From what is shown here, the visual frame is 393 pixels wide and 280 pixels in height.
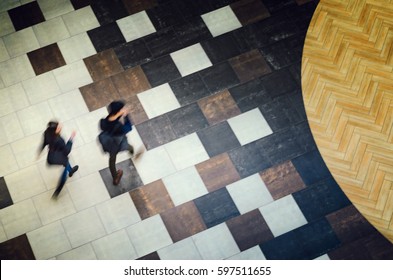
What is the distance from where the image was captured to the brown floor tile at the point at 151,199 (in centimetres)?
449

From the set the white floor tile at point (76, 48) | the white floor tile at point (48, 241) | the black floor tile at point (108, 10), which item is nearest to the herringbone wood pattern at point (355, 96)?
the black floor tile at point (108, 10)

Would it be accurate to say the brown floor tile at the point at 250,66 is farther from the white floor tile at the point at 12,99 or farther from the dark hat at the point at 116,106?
the white floor tile at the point at 12,99

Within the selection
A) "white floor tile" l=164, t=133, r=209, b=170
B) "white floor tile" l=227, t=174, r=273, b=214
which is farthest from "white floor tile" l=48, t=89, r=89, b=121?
"white floor tile" l=227, t=174, r=273, b=214

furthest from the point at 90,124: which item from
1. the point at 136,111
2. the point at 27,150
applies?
the point at 27,150

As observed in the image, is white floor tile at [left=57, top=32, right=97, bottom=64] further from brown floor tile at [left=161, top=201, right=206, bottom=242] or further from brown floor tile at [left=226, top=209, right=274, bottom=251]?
brown floor tile at [left=226, top=209, right=274, bottom=251]

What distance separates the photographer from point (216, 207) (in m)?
4.49

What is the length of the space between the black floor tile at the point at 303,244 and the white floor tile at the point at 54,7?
4.20 metres

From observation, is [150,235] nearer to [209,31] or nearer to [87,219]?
[87,219]

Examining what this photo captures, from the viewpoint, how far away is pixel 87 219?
175 inches

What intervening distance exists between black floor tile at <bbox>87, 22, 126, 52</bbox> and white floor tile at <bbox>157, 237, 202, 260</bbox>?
9.21 ft

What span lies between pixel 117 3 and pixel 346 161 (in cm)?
383

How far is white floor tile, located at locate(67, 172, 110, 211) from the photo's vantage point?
4500mm

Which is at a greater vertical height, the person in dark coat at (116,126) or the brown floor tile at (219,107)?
the person in dark coat at (116,126)
